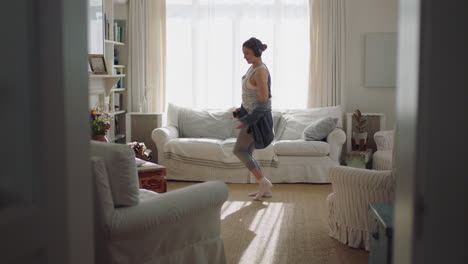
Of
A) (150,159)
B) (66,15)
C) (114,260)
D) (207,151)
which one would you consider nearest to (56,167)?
(66,15)

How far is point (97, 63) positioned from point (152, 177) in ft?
7.45

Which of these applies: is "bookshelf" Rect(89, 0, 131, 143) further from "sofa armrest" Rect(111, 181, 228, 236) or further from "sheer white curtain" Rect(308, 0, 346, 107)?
"sofa armrest" Rect(111, 181, 228, 236)

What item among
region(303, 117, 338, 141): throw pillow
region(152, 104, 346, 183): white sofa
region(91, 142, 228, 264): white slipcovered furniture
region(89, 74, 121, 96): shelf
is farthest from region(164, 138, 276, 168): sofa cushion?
region(91, 142, 228, 264): white slipcovered furniture

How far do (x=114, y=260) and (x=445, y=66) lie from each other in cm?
190

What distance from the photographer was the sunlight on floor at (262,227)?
3.67 m

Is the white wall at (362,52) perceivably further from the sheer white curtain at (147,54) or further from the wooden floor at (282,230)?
the sheer white curtain at (147,54)

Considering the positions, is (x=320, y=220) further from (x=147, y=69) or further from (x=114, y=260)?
(x=147, y=69)

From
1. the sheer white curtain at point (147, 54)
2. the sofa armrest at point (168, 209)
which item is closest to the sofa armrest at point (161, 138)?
the sheer white curtain at point (147, 54)

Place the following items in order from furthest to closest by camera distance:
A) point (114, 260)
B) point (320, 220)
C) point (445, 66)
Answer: point (320, 220) → point (114, 260) → point (445, 66)

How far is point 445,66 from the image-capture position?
3.21 feet

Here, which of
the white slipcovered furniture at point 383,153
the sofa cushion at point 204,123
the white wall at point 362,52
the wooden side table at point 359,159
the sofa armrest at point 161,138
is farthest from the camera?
the white wall at point 362,52

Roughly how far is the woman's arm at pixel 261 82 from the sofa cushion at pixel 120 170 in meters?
2.55

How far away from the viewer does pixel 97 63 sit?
630 centimetres

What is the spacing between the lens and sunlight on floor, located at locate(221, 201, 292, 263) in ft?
12.0
